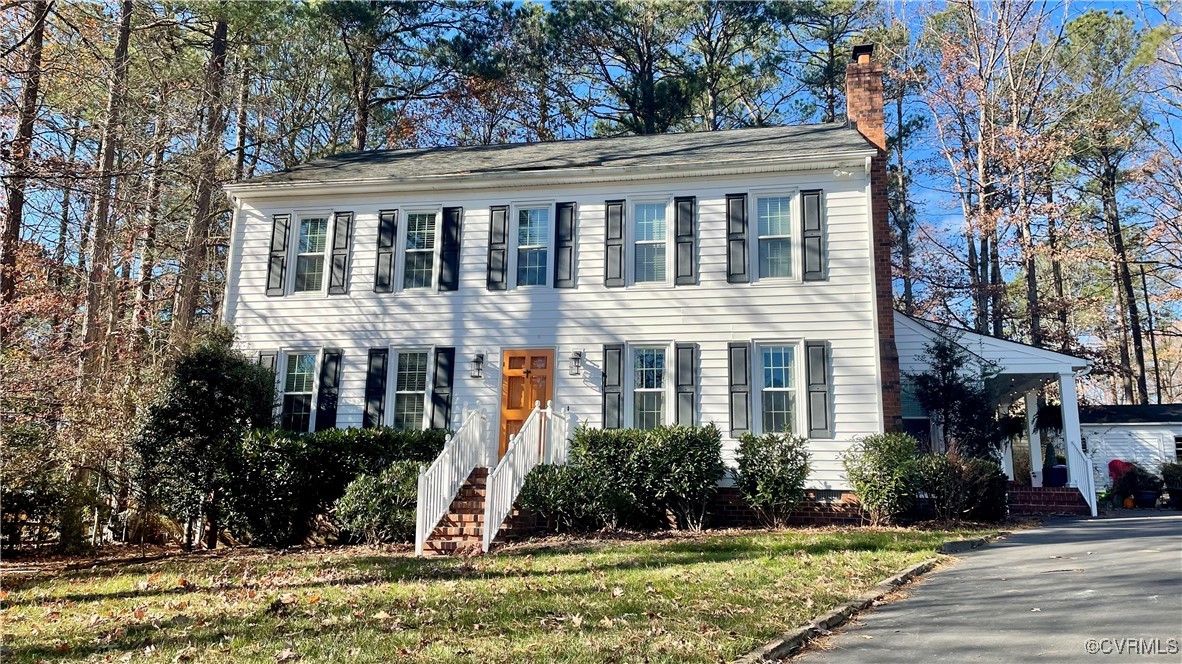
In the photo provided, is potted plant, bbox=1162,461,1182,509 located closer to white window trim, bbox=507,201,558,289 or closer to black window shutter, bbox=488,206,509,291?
white window trim, bbox=507,201,558,289

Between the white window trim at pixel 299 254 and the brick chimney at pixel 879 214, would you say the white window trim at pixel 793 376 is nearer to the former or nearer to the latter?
the brick chimney at pixel 879 214

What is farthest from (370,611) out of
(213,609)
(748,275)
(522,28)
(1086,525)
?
(522,28)

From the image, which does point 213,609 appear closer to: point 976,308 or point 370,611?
point 370,611

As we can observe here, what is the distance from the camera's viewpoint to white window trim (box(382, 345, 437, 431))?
1431 cm

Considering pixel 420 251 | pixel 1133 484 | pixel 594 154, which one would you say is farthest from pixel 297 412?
pixel 1133 484

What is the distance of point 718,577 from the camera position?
7746 mm

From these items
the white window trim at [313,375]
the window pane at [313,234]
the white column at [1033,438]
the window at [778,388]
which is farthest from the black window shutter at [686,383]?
the white column at [1033,438]

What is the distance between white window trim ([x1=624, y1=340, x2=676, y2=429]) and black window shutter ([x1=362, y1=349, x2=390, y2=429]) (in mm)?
4420

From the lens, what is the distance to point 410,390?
47.7 feet

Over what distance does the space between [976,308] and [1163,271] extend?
32.8ft

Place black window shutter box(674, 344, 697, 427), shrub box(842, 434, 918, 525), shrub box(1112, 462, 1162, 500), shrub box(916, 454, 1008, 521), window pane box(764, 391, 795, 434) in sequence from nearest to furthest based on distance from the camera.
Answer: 1. shrub box(842, 434, 918, 525)
2. shrub box(916, 454, 1008, 521)
3. window pane box(764, 391, 795, 434)
4. black window shutter box(674, 344, 697, 427)
5. shrub box(1112, 462, 1162, 500)

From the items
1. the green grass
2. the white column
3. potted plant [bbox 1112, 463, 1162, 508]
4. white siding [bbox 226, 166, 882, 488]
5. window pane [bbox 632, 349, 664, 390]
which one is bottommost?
the green grass

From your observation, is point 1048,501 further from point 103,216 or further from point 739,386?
point 103,216

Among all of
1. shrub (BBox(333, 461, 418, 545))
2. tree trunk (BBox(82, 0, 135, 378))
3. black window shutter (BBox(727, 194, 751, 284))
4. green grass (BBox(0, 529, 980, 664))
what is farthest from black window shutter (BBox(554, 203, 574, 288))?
tree trunk (BBox(82, 0, 135, 378))
